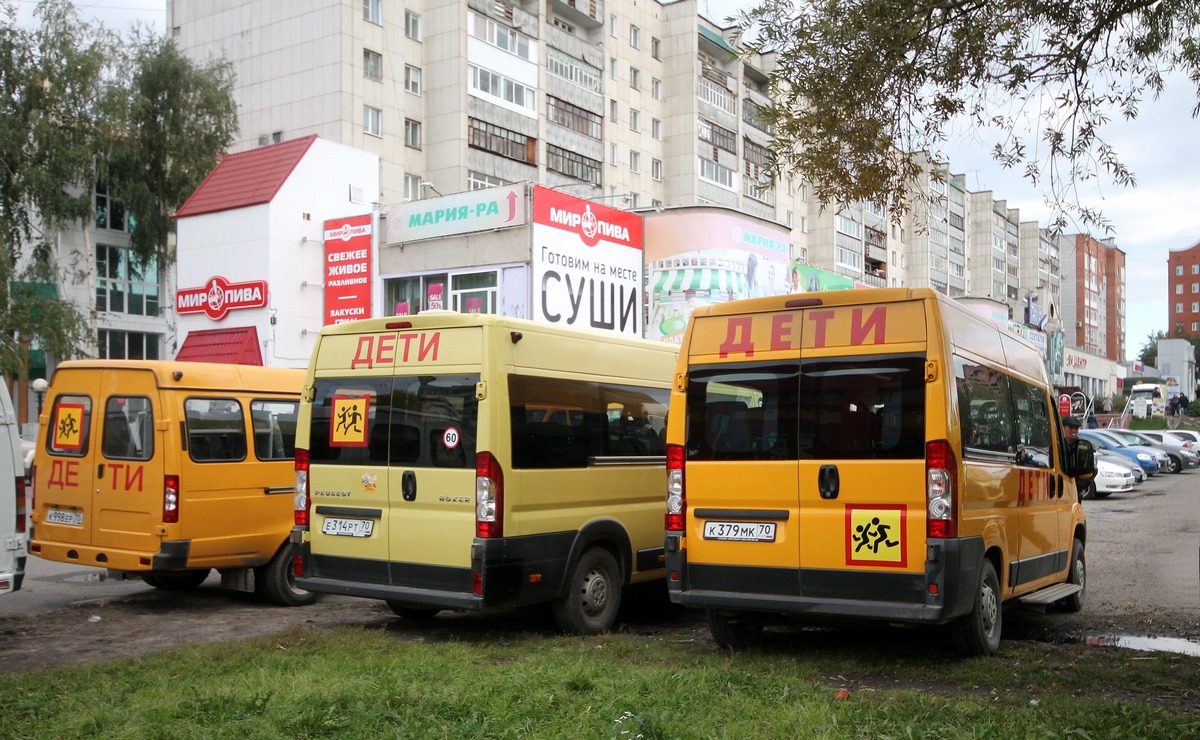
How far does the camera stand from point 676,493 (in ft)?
24.9

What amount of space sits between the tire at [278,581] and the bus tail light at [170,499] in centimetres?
118

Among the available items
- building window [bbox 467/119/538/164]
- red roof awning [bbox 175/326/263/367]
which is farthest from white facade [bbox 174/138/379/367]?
building window [bbox 467/119/538/164]

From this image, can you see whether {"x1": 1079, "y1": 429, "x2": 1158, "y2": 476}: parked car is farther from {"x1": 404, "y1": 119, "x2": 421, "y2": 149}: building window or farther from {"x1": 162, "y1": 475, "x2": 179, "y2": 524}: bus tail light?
{"x1": 162, "y1": 475, "x2": 179, "y2": 524}: bus tail light

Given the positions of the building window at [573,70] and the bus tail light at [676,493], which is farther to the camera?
the building window at [573,70]

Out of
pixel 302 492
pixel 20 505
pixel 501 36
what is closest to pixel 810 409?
pixel 302 492

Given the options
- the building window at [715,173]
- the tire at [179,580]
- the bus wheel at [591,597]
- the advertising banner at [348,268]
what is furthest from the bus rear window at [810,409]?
the building window at [715,173]

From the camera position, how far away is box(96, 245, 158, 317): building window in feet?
140

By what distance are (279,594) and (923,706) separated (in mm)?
6786

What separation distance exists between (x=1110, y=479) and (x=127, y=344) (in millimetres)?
36316

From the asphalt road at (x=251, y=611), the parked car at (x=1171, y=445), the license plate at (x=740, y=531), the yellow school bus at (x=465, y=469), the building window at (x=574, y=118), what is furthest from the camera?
the building window at (x=574, y=118)

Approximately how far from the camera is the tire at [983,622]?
7184mm

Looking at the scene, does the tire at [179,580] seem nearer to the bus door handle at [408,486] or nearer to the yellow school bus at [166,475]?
the yellow school bus at [166,475]

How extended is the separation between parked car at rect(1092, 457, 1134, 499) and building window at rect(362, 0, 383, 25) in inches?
1146

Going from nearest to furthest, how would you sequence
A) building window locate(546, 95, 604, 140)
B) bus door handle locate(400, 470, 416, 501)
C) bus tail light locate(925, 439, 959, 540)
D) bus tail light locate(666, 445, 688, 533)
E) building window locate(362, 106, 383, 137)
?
bus tail light locate(925, 439, 959, 540), bus tail light locate(666, 445, 688, 533), bus door handle locate(400, 470, 416, 501), building window locate(362, 106, 383, 137), building window locate(546, 95, 604, 140)
